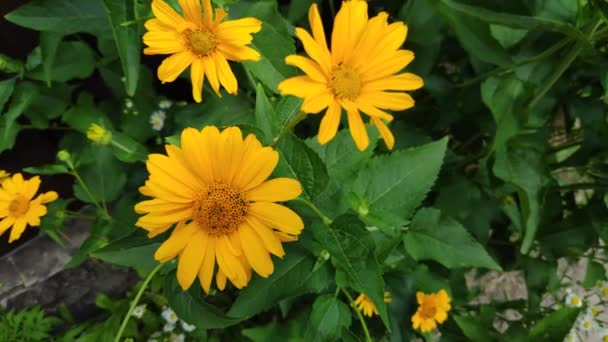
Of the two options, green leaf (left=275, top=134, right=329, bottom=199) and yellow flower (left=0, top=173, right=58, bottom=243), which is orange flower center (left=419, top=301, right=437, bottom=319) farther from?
yellow flower (left=0, top=173, right=58, bottom=243)

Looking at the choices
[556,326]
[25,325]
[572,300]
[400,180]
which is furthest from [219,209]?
[572,300]

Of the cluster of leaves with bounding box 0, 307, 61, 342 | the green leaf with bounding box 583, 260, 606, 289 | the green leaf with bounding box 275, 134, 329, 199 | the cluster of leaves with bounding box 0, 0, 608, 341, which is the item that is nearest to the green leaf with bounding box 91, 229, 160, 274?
the cluster of leaves with bounding box 0, 0, 608, 341

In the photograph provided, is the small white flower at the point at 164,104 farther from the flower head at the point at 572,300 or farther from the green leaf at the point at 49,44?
the flower head at the point at 572,300

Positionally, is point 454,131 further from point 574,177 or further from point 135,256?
point 135,256

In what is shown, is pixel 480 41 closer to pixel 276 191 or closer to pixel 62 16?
pixel 276 191

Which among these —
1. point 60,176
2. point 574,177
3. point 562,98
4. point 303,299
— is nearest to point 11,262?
point 60,176

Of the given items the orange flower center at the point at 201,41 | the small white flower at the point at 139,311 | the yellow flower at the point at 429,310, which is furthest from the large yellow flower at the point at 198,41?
the small white flower at the point at 139,311
